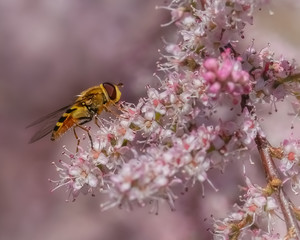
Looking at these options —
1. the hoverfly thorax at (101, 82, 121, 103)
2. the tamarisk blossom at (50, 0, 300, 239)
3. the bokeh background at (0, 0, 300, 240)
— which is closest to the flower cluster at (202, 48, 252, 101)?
the tamarisk blossom at (50, 0, 300, 239)

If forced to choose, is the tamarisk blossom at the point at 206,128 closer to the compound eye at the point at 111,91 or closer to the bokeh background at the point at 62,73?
the compound eye at the point at 111,91

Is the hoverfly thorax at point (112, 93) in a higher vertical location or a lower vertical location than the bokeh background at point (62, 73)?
lower

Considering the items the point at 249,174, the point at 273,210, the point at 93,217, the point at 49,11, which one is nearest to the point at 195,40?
the point at 273,210

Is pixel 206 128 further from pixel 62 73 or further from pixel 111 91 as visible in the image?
pixel 62 73

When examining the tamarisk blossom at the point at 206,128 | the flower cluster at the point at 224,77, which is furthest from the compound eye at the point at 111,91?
the flower cluster at the point at 224,77

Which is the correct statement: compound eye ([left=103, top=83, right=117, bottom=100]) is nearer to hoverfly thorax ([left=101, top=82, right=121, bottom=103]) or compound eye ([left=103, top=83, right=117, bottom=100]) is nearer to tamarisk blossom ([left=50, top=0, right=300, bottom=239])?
hoverfly thorax ([left=101, top=82, right=121, bottom=103])

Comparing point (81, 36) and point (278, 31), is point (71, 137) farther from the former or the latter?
point (278, 31)
